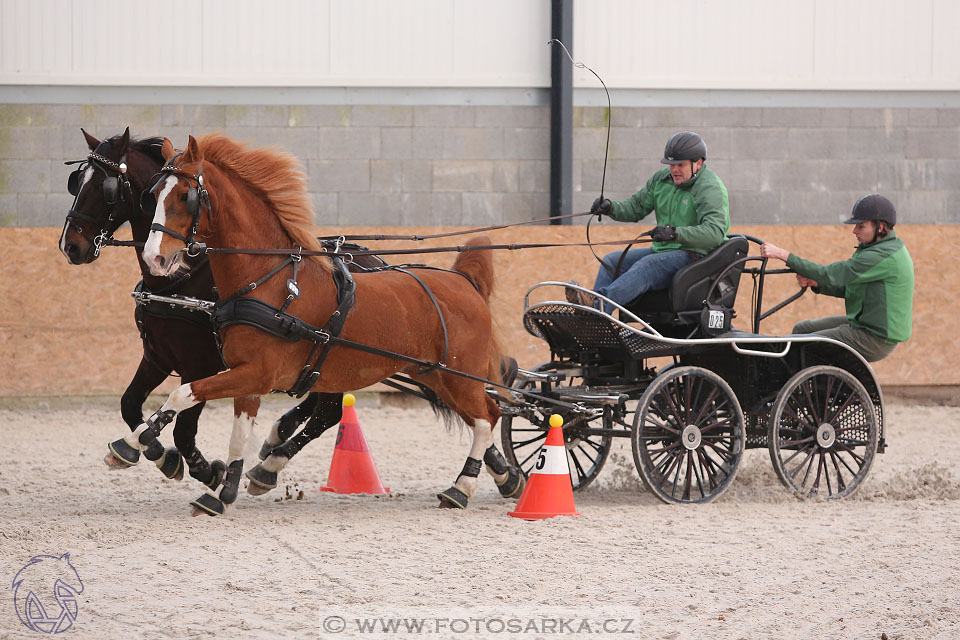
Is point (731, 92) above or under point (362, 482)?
above

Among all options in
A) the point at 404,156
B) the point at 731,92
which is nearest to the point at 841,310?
the point at 731,92

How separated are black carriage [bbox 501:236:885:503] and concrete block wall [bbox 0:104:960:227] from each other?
16.5 feet

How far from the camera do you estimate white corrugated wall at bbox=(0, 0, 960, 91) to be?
10.7 metres

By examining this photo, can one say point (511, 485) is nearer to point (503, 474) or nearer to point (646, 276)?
point (503, 474)

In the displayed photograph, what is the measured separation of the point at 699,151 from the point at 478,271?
4.53ft

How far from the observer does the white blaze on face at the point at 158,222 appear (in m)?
4.70

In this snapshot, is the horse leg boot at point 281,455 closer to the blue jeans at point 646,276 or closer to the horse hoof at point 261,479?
A: the horse hoof at point 261,479

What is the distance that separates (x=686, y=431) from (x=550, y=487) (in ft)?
2.82

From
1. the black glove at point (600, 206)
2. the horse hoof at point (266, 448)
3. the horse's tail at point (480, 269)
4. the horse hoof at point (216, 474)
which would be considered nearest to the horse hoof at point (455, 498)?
the horse's tail at point (480, 269)

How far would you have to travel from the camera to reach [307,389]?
5.30 m

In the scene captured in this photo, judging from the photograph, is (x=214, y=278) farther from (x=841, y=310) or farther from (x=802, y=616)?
(x=841, y=310)

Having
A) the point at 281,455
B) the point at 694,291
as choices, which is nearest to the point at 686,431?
the point at 694,291

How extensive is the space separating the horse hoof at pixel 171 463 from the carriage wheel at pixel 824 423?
123 inches

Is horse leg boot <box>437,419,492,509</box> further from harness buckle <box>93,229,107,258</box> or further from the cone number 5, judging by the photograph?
harness buckle <box>93,229,107,258</box>
